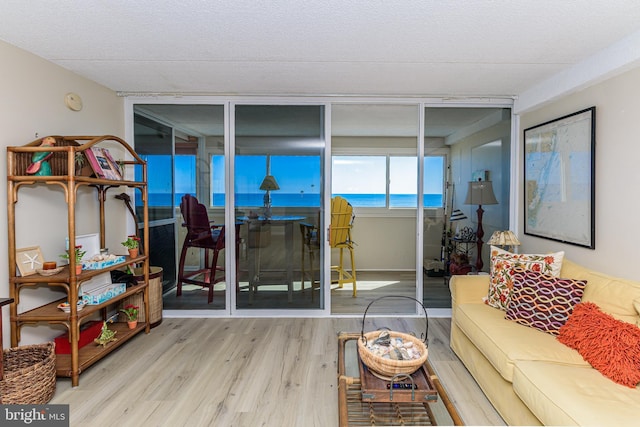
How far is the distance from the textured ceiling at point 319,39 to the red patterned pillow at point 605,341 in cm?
177

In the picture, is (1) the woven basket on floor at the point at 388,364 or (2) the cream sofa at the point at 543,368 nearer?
(2) the cream sofa at the point at 543,368

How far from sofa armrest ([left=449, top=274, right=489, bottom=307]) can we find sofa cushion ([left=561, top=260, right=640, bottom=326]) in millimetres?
682

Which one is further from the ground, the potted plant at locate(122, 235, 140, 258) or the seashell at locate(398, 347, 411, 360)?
the potted plant at locate(122, 235, 140, 258)

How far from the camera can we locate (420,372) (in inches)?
71.9

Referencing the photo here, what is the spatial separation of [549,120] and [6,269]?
456 cm

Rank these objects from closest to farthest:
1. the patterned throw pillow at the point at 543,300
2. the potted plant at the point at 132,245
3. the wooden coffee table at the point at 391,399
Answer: the wooden coffee table at the point at 391,399 < the patterned throw pillow at the point at 543,300 < the potted plant at the point at 132,245

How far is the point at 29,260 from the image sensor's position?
2.40 meters

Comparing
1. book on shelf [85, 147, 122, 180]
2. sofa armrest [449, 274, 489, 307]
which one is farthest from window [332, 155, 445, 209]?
book on shelf [85, 147, 122, 180]

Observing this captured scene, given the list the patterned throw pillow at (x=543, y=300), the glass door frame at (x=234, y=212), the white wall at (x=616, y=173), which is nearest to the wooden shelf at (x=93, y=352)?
the glass door frame at (x=234, y=212)

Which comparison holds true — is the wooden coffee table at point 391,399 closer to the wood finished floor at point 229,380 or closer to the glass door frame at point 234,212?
the wood finished floor at point 229,380

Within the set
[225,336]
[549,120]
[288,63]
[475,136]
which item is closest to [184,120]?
[288,63]

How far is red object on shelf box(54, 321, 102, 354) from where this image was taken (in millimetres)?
2666

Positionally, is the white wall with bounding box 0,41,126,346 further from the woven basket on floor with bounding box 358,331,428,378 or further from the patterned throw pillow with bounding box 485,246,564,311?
the patterned throw pillow with bounding box 485,246,564,311

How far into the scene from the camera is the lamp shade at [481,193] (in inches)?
145
